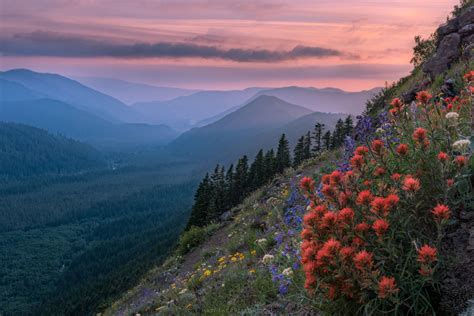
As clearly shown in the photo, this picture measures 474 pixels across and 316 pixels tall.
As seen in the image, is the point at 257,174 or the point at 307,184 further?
the point at 257,174

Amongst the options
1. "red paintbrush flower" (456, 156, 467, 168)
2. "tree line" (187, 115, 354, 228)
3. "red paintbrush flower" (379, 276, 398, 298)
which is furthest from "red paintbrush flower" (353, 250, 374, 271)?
"tree line" (187, 115, 354, 228)

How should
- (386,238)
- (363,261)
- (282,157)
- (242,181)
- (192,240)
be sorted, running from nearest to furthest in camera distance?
1. (363,261)
2. (386,238)
3. (192,240)
4. (282,157)
5. (242,181)

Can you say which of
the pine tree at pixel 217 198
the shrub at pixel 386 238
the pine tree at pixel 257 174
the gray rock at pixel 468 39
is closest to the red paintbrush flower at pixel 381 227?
the shrub at pixel 386 238

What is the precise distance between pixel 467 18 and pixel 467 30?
95cm

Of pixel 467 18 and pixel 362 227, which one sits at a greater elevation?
pixel 467 18

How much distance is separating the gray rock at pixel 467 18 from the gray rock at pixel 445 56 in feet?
3.50

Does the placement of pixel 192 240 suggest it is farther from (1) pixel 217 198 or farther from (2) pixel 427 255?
(1) pixel 217 198

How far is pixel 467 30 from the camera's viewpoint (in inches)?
555

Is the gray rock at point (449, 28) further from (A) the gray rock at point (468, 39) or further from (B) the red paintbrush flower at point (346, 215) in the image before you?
(B) the red paintbrush flower at point (346, 215)

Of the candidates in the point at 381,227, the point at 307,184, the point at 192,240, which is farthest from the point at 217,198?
the point at 381,227

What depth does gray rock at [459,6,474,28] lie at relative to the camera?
14.6 m

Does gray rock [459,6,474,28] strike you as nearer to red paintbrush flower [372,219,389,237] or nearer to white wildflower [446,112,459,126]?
white wildflower [446,112,459,126]

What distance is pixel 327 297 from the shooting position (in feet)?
11.2

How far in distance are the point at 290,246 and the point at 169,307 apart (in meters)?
3.39
